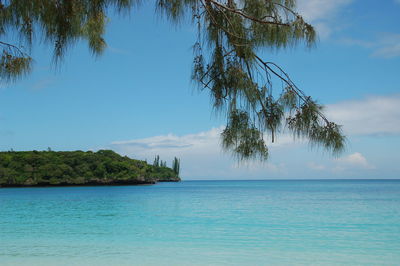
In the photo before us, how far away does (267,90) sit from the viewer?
8.31 feet

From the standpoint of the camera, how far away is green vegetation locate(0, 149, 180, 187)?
177ft

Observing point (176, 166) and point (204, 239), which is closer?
point (204, 239)

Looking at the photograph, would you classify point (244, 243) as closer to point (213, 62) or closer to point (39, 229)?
point (39, 229)

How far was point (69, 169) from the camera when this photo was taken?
58438 mm

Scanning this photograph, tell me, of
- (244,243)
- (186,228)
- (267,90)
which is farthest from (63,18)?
(186,228)

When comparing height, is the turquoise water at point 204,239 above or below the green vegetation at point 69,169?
below

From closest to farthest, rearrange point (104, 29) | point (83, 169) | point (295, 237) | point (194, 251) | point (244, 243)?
point (104, 29)
point (194, 251)
point (244, 243)
point (295, 237)
point (83, 169)

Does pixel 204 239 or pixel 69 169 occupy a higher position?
pixel 69 169

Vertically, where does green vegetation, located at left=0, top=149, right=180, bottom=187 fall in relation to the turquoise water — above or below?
above

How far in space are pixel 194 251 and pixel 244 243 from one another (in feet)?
4.79

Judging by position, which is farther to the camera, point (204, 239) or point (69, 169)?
point (69, 169)

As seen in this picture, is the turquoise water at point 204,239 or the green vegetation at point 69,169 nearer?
the turquoise water at point 204,239

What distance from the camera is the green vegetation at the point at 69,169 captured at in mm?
54031

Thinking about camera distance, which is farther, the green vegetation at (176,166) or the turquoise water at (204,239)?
the green vegetation at (176,166)
